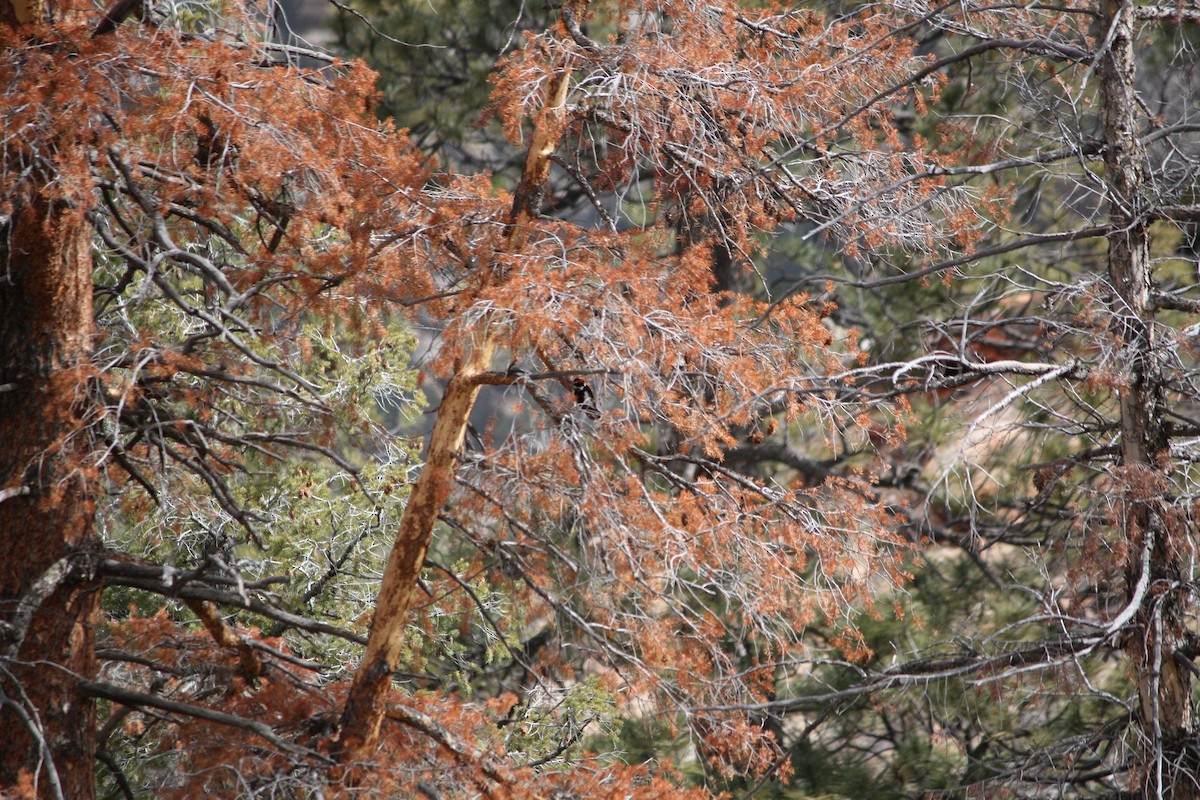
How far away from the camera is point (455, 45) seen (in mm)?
11672

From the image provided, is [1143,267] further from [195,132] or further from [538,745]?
[538,745]

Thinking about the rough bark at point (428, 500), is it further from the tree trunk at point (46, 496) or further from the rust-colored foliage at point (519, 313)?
the tree trunk at point (46, 496)

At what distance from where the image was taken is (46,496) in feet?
20.1

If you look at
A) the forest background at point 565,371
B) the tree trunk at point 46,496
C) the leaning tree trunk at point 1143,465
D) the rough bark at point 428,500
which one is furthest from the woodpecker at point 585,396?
the leaning tree trunk at point 1143,465

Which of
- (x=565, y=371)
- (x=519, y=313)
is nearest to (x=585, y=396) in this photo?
(x=565, y=371)

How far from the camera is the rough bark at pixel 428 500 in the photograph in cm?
636

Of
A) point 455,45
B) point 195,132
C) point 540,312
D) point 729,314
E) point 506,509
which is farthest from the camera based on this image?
point 455,45

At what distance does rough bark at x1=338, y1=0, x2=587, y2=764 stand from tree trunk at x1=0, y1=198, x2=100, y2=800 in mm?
1351

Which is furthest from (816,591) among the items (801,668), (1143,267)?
(801,668)

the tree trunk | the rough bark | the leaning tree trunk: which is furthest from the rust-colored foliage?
the leaning tree trunk

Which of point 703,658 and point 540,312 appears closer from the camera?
point 540,312

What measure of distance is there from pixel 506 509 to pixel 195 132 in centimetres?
243

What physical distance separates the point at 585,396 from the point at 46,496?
8.59 ft

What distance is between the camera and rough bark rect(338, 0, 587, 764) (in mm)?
6363
